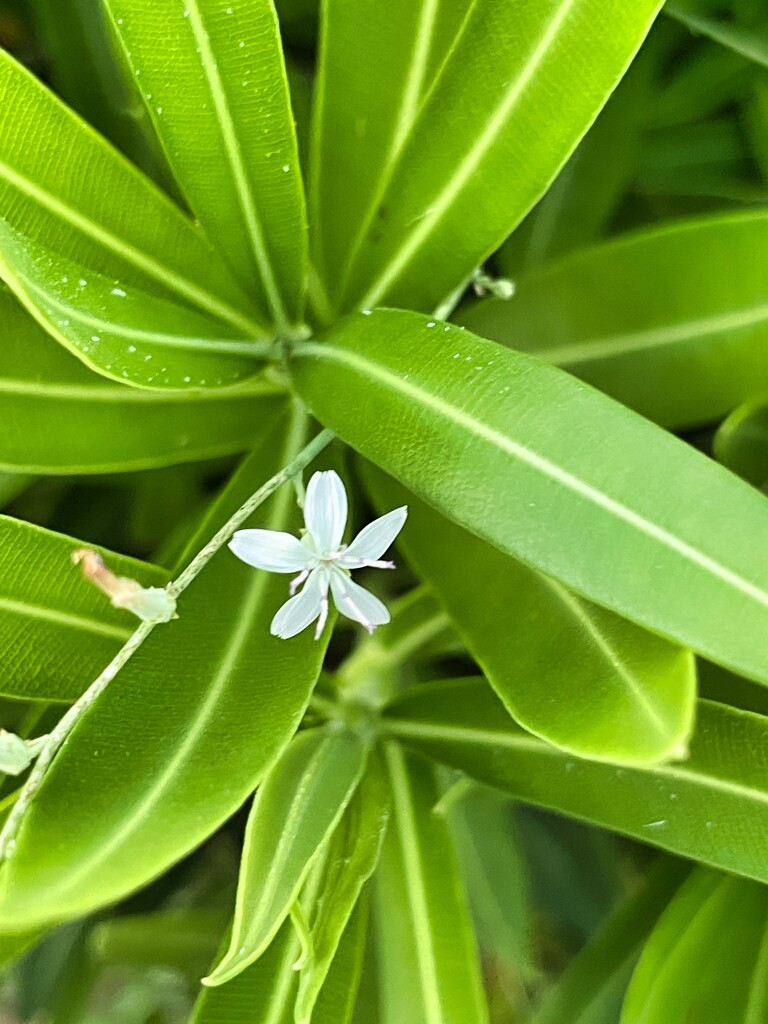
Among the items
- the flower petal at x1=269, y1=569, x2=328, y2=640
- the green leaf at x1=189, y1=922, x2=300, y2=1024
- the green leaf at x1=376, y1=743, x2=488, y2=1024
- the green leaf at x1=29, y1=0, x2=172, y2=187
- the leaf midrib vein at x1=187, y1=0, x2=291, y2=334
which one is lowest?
the green leaf at x1=189, y1=922, x2=300, y2=1024

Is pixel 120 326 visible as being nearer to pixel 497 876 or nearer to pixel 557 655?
pixel 557 655

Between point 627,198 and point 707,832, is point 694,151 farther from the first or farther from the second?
point 707,832

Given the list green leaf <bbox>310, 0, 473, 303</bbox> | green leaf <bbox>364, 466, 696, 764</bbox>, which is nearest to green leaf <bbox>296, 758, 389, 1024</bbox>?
green leaf <bbox>364, 466, 696, 764</bbox>

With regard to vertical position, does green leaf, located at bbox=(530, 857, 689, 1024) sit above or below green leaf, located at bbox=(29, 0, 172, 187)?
below

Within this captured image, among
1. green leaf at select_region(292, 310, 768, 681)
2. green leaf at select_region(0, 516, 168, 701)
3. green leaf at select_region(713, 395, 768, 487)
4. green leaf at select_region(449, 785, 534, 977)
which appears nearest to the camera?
green leaf at select_region(292, 310, 768, 681)

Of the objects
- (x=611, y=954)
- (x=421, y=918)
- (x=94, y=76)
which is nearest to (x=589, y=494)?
(x=421, y=918)

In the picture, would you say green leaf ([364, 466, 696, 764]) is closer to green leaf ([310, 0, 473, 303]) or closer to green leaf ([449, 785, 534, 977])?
green leaf ([310, 0, 473, 303])

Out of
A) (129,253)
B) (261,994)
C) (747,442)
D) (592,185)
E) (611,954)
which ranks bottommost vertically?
(261,994)
